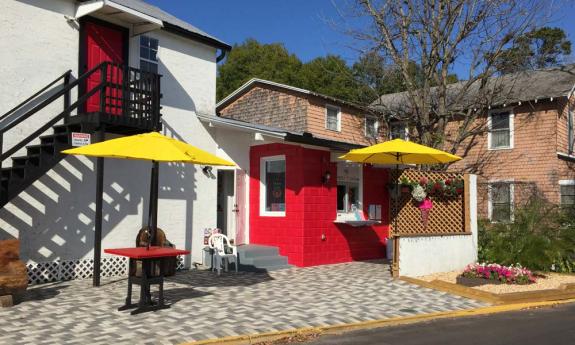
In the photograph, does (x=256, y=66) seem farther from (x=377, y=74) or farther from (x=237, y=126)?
(x=237, y=126)

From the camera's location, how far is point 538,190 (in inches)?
703

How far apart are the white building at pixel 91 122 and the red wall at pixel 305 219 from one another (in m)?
1.37

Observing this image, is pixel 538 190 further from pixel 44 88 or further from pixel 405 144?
pixel 44 88

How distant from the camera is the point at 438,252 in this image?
38.8 ft

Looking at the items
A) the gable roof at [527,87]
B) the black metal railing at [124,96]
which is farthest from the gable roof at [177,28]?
the gable roof at [527,87]

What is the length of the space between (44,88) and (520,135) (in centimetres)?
1596

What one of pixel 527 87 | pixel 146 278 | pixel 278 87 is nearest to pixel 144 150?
pixel 146 278

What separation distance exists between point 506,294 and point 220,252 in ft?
19.7

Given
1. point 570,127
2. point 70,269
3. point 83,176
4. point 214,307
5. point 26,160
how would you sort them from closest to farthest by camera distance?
point 214,307
point 26,160
point 70,269
point 83,176
point 570,127

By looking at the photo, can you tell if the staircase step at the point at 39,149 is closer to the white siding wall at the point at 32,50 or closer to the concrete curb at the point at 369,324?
the white siding wall at the point at 32,50

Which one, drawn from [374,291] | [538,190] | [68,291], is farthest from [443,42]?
[68,291]

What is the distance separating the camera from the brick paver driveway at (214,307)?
641 centimetres

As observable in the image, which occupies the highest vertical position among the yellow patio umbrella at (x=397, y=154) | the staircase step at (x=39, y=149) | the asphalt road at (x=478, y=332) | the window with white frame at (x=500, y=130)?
the window with white frame at (x=500, y=130)

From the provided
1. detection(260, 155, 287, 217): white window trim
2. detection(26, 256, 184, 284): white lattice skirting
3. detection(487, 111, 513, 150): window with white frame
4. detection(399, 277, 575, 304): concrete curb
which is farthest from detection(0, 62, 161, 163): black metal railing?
detection(487, 111, 513, 150): window with white frame
